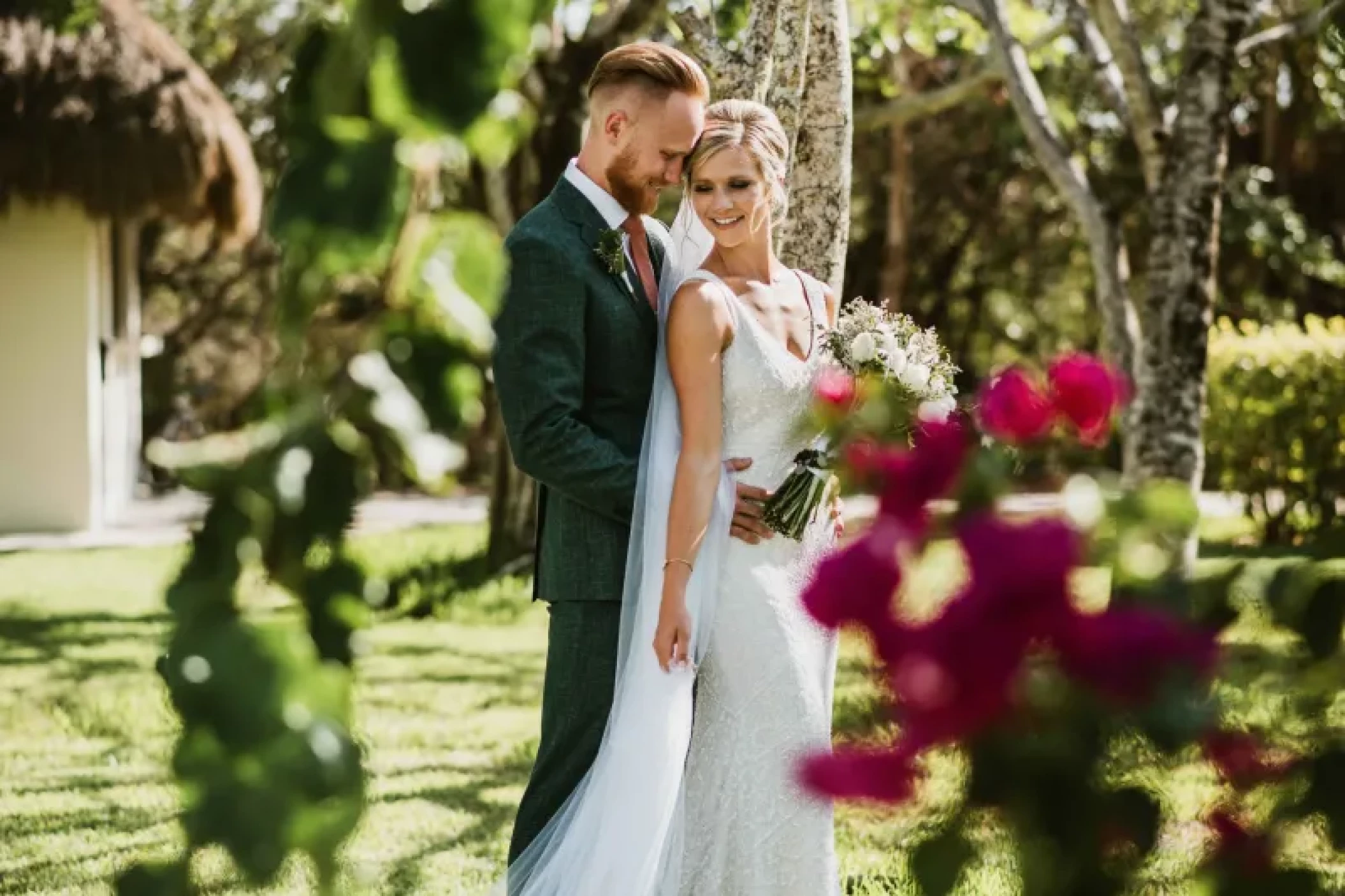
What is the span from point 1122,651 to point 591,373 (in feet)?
7.85

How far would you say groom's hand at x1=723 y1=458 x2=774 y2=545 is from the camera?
11.2 ft

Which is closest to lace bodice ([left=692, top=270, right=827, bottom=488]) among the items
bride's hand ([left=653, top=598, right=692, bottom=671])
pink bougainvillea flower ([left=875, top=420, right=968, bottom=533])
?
bride's hand ([left=653, top=598, right=692, bottom=671])

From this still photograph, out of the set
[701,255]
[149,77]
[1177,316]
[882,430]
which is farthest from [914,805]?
[149,77]

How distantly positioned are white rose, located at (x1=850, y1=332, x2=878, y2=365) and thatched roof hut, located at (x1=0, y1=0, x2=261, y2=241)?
10.7 m

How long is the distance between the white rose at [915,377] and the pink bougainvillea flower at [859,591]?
7.74 ft

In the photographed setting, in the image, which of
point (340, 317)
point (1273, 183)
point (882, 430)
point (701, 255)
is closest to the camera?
point (340, 317)

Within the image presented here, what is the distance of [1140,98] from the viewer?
7000 millimetres

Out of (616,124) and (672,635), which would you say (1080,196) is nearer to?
(616,124)

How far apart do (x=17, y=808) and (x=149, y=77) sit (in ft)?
28.6

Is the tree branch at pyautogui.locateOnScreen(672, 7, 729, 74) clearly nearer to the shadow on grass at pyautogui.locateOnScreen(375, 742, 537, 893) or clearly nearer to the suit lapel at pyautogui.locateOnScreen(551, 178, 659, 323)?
the suit lapel at pyautogui.locateOnScreen(551, 178, 659, 323)

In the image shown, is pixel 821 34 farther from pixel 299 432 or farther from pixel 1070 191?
pixel 299 432

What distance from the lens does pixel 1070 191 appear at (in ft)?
24.4

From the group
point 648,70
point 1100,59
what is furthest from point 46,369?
point 648,70

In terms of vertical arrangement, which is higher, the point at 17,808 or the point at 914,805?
the point at 914,805
